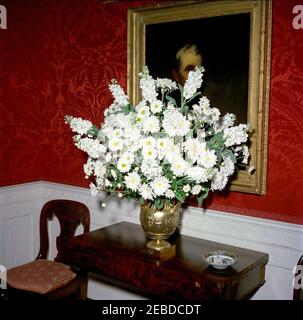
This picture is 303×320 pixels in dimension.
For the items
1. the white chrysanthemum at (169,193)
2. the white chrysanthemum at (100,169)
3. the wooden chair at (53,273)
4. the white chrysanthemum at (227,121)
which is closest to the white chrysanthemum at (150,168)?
the white chrysanthemum at (169,193)

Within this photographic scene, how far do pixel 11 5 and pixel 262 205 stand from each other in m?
2.46

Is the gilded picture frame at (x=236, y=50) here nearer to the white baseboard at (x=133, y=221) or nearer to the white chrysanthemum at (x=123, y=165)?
the white baseboard at (x=133, y=221)

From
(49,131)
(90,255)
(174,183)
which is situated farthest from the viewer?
(49,131)

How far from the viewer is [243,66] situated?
2.59m

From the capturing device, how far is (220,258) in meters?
2.33

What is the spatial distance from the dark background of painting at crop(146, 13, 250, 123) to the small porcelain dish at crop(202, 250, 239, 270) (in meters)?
0.80

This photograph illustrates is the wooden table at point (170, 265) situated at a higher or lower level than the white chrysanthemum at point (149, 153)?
lower

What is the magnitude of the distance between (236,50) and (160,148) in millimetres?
881

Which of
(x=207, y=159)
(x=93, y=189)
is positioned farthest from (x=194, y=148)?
(x=93, y=189)

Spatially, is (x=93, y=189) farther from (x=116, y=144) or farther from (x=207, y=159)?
(x=207, y=159)

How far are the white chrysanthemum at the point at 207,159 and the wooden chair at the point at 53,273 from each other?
116 cm

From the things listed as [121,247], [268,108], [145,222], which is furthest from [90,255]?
[268,108]

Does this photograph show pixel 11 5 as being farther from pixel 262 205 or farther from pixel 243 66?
pixel 262 205

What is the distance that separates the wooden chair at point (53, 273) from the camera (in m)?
2.76
